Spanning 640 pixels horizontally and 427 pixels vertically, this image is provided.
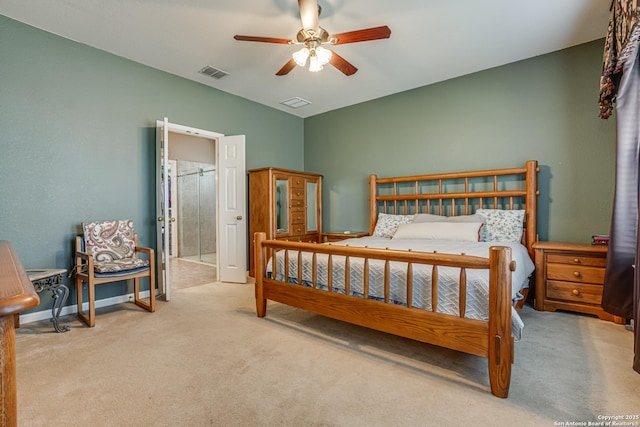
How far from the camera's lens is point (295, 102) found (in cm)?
496

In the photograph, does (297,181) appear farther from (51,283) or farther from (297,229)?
(51,283)

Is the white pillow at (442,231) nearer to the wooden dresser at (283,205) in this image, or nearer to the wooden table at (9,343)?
the wooden dresser at (283,205)

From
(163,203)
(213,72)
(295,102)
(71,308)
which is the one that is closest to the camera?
(71,308)

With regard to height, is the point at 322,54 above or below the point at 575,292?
above

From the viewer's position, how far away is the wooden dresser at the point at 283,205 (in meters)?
4.45

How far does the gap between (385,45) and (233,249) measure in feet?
10.9

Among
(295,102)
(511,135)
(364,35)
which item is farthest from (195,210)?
(511,135)

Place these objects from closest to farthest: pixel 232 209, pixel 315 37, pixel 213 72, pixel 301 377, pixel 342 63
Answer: pixel 301 377
pixel 315 37
pixel 342 63
pixel 213 72
pixel 232 209

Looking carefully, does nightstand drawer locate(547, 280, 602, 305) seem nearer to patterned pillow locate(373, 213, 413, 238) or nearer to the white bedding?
the white bedding

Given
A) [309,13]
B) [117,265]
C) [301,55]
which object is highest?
[309,13]

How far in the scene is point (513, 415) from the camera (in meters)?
1.54

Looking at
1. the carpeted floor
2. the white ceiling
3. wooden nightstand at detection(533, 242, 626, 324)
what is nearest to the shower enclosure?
the white ceiling

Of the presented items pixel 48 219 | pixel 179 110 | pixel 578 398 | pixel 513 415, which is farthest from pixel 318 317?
pixel 179 110

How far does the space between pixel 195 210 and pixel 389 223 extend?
4.75 meters
